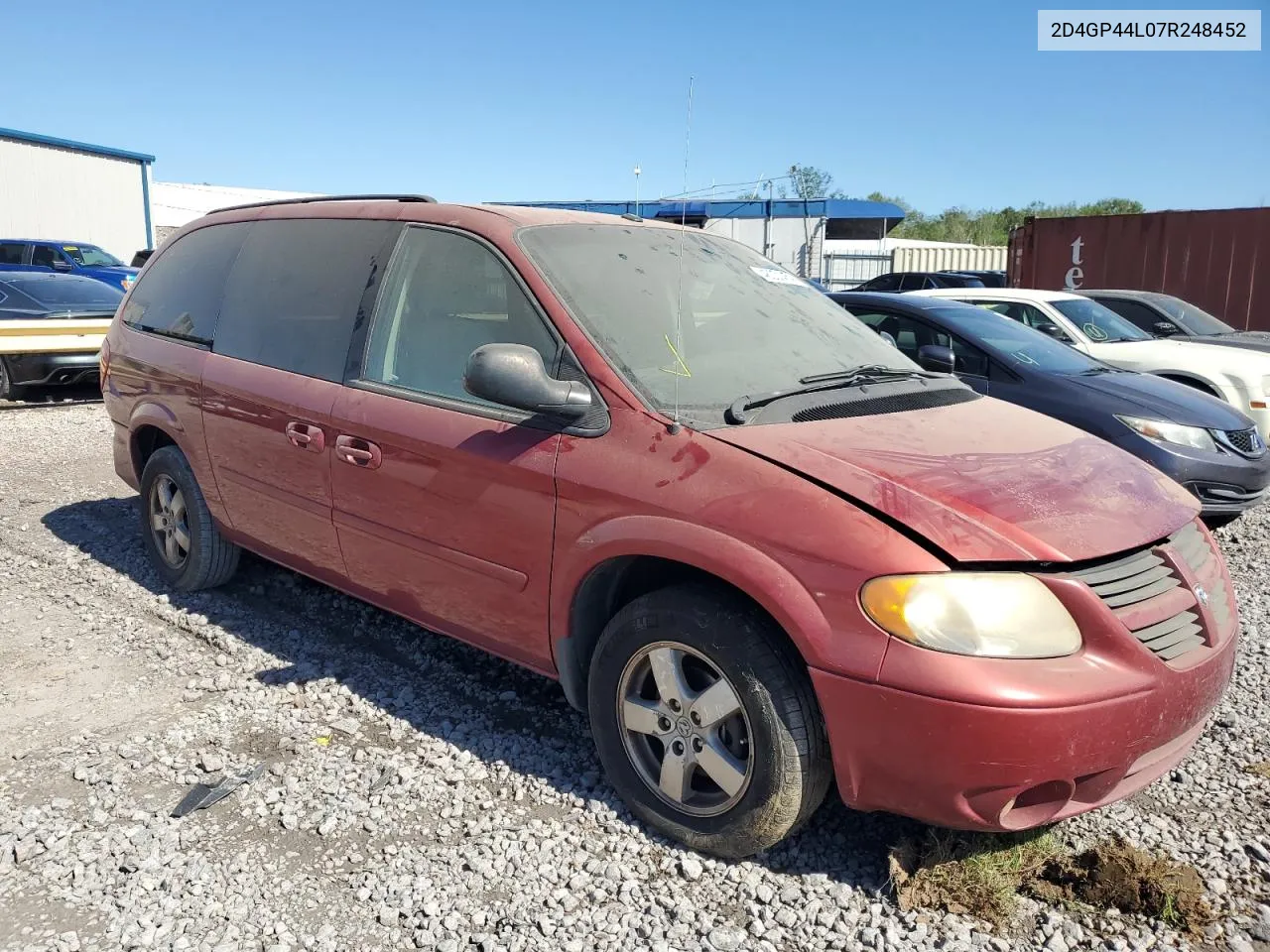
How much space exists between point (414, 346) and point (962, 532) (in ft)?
6.79

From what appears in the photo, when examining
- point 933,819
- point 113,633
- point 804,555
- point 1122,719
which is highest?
point 804,555

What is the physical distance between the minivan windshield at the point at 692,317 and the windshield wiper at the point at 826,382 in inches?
1.4

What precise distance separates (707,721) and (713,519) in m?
0.57

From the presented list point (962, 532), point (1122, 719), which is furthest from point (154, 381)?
point (1122, 719)

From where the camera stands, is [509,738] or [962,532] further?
[509,738]

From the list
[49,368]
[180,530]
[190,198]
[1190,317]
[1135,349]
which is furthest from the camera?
[190,198]

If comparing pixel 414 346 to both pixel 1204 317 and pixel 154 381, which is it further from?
pixel 1204 317

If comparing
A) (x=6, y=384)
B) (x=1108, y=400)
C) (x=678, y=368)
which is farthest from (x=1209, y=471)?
(x=6, y=384)

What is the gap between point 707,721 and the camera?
8.95 feet

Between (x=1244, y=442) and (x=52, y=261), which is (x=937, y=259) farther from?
(x=1244, y=442)

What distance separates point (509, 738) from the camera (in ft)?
11.5

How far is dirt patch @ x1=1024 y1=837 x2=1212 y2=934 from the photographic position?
8.50ft

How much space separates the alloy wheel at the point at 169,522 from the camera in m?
4.89

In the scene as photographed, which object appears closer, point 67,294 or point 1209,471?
point 1209,471
